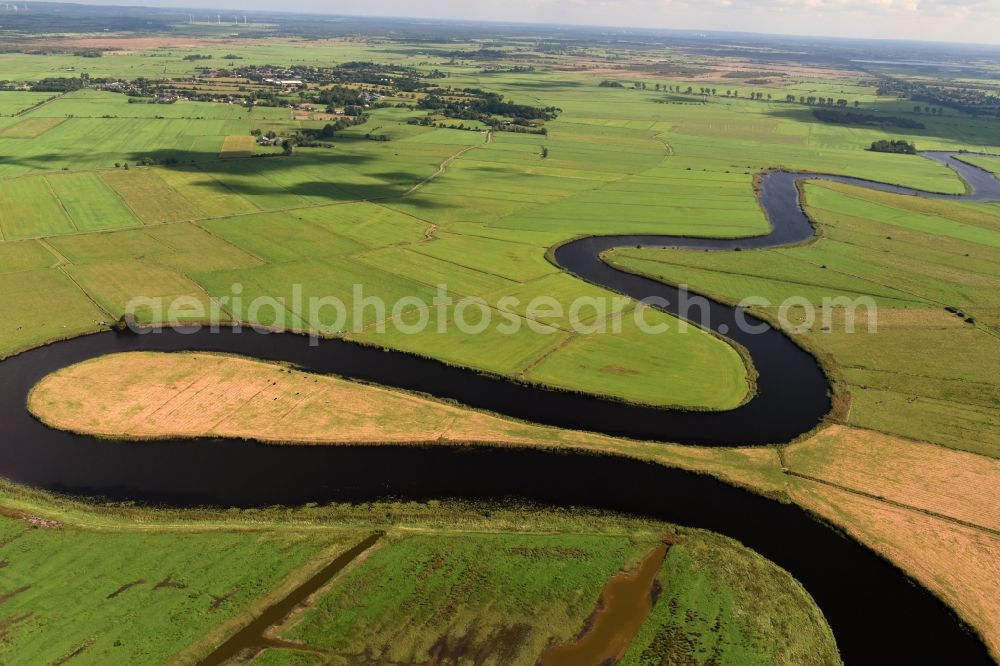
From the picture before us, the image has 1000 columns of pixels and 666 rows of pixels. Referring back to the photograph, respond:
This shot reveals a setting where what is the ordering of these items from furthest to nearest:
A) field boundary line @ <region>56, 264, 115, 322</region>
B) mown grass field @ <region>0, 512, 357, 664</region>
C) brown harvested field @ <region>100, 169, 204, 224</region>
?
brown harvested field @ <region>100, 169, 204, 224</region> < field boundary line @ <region>56, 264, 115, 322</region> < mown grass field @ <region>0, 512, 357, 664</region>

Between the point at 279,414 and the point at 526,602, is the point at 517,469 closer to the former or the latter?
the point at 526,602

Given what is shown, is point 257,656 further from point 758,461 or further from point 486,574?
point 758,461

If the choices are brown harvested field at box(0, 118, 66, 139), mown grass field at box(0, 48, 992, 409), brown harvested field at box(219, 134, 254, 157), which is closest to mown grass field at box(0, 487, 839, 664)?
mown grass field at box(0, 48, 992, 409)

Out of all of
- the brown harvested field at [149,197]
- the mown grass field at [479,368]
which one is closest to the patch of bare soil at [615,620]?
the mown grass field at [479,368]

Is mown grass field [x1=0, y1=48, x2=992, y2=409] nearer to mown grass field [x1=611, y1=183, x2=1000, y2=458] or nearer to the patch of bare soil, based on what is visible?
mown grass field [x1=611, y1=183, x2=1000, y2=458]

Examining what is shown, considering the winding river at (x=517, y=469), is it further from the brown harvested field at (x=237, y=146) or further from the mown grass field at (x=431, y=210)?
the brown harvested field at (x=237, y=146)

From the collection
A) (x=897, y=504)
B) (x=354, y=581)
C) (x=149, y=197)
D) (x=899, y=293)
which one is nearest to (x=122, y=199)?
(x=149, y=197)

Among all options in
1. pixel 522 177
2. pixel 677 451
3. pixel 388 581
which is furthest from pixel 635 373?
pixel 522 177
